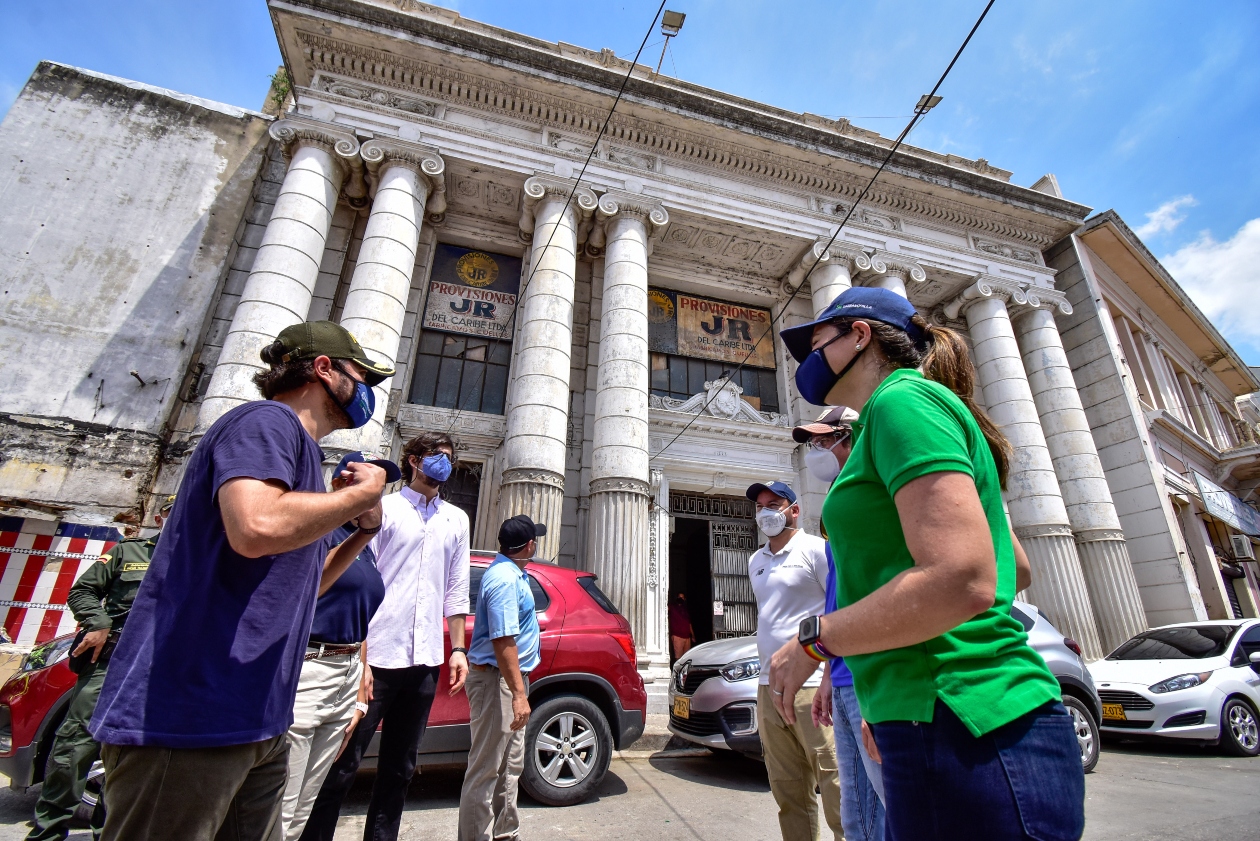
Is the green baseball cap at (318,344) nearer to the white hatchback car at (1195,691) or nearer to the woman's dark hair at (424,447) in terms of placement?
the woman's dark hair at (424,447)

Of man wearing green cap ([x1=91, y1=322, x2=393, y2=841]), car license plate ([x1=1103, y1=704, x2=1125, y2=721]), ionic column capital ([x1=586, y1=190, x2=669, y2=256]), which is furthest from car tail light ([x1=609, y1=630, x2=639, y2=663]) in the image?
ionic column capital ([x1=586, y1=190, x2=669, y2=256])

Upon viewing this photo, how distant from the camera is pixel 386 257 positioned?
9.46 m

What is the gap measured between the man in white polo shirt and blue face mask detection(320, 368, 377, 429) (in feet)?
6.65

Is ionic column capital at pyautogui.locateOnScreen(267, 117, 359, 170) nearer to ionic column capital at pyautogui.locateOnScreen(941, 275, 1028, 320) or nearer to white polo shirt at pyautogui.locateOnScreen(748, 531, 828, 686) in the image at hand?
white polo shirt at pyautogui.locateOnScreen(748, 531, 828, 686)

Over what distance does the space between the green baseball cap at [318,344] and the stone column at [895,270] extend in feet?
40.9

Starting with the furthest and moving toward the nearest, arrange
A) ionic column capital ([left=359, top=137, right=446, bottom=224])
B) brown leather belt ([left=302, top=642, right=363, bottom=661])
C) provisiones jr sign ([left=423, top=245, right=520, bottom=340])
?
provisiones jr sign ([left=423, top=245, right=520, bottom=340]) → ionic column capital ([left=359, top=137, right=446, bottom=224]) → brown leather belt ([left=302, top=642, right=363, bottom=661])

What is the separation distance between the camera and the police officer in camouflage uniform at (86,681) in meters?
3.42

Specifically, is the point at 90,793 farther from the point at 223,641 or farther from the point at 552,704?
the point at 223,641

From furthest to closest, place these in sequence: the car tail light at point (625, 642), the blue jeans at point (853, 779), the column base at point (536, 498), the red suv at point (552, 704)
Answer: the column base at point (536, 498), the car tail light at point (625, 642), the red suv at point (552, 704), the blue jeans at point (853, 779)

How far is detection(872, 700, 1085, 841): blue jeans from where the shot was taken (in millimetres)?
1071

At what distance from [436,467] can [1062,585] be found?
12299 millimetres

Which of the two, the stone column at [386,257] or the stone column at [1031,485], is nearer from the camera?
the stone column at [386,257]

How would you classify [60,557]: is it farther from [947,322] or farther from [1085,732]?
[947,322]

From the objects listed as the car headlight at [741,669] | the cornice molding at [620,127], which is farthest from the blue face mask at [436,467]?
the cornice molding at [620,127]
